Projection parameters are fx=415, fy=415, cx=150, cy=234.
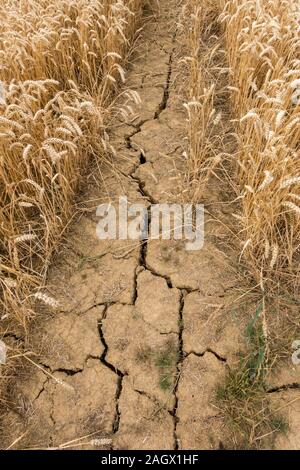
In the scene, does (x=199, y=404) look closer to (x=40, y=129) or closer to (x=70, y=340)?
(x=70, y=340)

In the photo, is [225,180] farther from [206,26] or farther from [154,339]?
[206,26]

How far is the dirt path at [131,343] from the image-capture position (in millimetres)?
1714

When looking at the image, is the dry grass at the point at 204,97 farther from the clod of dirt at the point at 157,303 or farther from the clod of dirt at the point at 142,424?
the clod of dirt at the point at 142,424

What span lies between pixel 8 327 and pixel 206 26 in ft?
8.85

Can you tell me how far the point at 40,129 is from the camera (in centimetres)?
222

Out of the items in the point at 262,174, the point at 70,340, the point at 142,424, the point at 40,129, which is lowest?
the point at 142,424

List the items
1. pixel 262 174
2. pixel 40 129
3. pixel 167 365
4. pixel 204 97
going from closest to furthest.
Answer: pixel 167 365 → pixel 262 174 → pixel 40 129 → pixel 204 97

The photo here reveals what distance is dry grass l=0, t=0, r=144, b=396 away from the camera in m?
2.01

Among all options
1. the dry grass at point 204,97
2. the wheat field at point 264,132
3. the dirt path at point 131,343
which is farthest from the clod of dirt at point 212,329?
the dry grass at point 204,97

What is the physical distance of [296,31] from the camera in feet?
7.57

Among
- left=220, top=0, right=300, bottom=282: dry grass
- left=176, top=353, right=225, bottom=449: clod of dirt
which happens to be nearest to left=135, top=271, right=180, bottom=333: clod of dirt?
left=176, top=353, right=225, bottom=449: clod of dirt

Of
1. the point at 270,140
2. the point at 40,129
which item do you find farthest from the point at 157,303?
the point at 40,129

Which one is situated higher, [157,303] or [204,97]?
[204,97]

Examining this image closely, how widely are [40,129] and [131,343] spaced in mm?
1216
